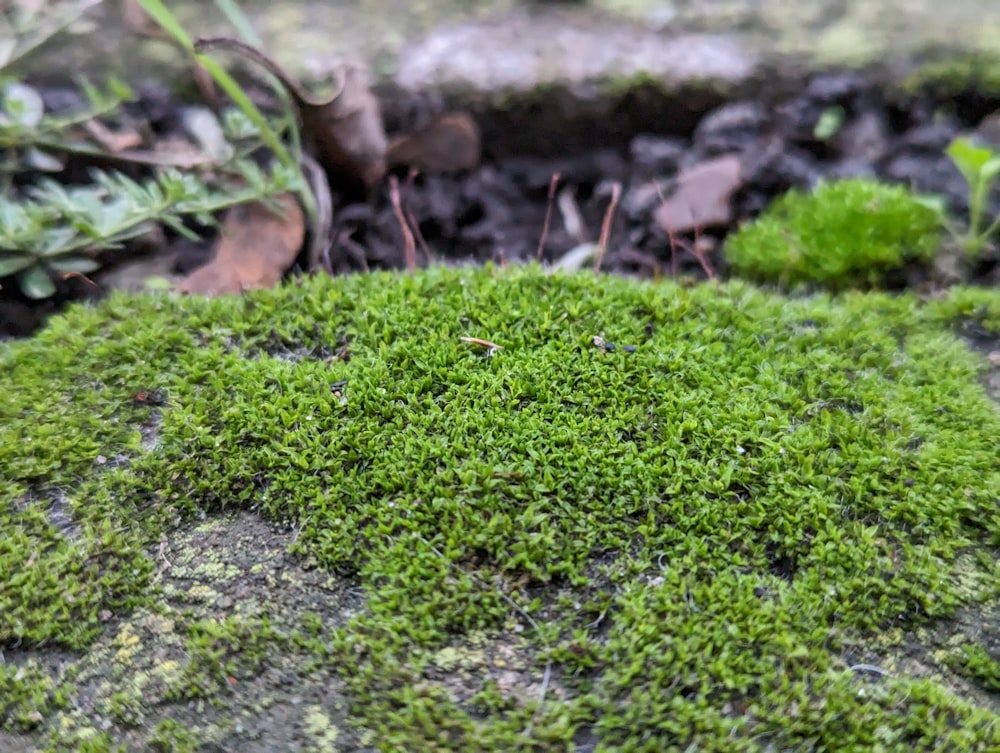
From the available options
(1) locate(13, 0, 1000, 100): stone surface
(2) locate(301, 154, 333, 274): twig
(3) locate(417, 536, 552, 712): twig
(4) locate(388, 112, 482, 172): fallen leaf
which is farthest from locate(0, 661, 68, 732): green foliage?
(1) locate(13, 0, 1000, 100): stone surface

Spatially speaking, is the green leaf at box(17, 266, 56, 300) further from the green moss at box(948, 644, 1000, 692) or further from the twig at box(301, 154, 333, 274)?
the green moss at box(948, 644, 1000, 692)

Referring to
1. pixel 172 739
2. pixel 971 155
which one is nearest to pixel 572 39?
pixel 971 155

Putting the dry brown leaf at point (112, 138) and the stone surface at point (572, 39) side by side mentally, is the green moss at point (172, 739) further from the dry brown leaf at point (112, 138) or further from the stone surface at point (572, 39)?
the stone surface at point (572, 39)

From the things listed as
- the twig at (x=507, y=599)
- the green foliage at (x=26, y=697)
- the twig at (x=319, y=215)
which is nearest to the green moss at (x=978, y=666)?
the twig at (x=507, y=599)

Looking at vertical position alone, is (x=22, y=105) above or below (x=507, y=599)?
above

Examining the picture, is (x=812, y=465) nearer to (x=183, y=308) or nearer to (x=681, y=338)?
(x=681, y=338)

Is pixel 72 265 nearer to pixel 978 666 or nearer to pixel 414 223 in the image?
pixel 414 223

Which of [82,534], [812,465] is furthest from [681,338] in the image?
[82,534]
